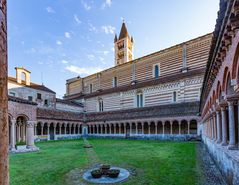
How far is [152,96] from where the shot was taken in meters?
33.5

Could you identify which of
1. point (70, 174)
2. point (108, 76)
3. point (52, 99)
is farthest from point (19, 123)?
point (108, 76)

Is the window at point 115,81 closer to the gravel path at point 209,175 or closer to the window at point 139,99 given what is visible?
the window at point 139,99

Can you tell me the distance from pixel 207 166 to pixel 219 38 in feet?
20.8

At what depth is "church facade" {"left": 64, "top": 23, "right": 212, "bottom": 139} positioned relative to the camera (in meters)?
27.9

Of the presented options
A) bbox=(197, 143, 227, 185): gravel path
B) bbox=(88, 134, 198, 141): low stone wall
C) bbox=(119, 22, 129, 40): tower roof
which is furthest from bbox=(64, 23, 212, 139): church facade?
bbox=(119, 22, 129, 40): tower roof

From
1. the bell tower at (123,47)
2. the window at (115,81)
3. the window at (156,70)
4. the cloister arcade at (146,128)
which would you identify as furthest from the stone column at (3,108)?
the bell tower at (123,47)

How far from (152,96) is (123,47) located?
28695 mm

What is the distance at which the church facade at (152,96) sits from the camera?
2789 centimetres

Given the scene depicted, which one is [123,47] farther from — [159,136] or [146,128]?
[159,136]

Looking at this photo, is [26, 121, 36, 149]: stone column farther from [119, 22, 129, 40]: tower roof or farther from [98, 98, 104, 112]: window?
[119, 22, 129, 40]: tower roof

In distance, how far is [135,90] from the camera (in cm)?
3588

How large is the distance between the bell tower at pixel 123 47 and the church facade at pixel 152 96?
15539 mm

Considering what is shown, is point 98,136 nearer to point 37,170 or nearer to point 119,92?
point 119,92

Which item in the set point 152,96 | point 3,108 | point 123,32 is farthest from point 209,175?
point 123,32
